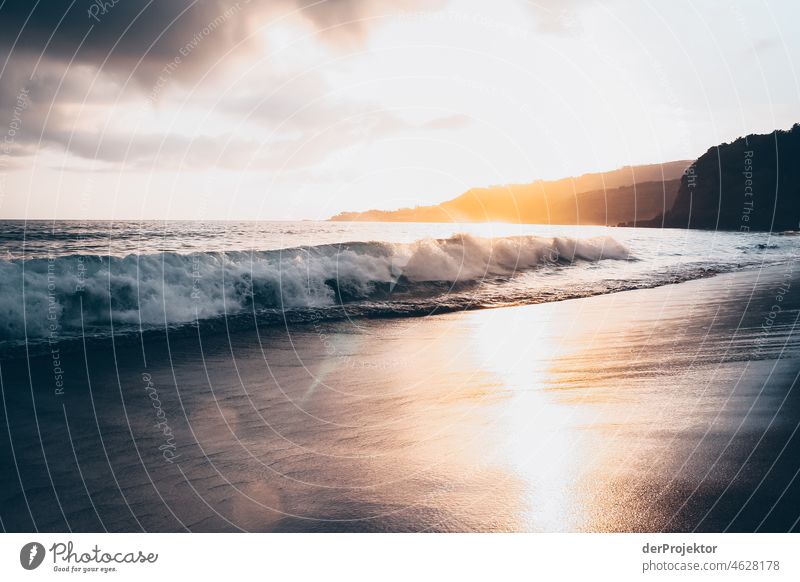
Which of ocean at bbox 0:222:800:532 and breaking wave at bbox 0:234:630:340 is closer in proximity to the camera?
ocean at bbox 0:222:800:532

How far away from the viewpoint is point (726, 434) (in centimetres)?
500

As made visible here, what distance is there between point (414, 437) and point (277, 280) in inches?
405

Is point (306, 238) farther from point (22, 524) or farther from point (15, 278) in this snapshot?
point (22, 524)

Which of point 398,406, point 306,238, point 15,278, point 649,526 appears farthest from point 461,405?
point 306,238

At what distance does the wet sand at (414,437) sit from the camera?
414 cm

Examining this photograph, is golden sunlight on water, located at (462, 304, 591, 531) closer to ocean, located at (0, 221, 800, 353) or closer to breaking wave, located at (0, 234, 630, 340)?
ocean, located at (0, 221, 800, 353)

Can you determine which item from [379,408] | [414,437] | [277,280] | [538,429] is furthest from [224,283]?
[538,429]

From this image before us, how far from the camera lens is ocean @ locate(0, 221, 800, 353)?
1117cm

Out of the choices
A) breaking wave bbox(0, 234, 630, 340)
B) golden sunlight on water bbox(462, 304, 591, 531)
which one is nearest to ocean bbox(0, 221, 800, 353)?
breaking wave bbox(0, 234, 630, 340)

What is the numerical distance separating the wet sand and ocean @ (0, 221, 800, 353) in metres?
2.49

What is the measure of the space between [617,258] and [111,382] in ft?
79.5

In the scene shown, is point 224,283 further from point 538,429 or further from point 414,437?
point 538,429

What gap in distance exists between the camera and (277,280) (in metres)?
14.7
